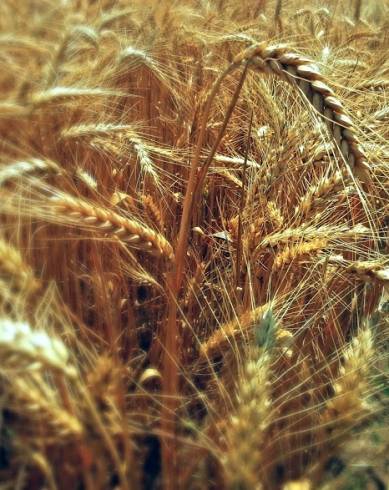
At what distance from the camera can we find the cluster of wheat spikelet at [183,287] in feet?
2.84

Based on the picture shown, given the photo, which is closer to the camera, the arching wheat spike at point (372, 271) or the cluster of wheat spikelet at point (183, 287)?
the cluster of wheat spikelet at point (183, 287)

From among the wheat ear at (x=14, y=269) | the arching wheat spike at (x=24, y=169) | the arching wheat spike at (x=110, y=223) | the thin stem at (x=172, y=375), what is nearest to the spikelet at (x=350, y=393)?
the thin stem at (x=172, y=375)

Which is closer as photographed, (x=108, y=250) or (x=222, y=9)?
(x=108, y=250)

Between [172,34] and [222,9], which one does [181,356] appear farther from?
[222,9]

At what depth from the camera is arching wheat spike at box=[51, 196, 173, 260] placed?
0.97 m

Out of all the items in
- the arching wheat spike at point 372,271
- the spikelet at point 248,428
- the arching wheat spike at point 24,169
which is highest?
the arching wheat spike at point 24,169

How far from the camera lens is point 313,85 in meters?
1.08

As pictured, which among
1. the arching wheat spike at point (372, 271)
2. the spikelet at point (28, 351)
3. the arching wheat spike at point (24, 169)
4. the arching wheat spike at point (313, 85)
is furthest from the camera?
the arching wheat spike at point (372, 271)

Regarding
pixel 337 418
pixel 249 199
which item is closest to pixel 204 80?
pixel 249 199

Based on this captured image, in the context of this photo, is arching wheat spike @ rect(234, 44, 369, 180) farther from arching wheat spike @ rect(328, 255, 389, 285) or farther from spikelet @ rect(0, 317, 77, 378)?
spikelet @ rect(0, 317, 77, 378)

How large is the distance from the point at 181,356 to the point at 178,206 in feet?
1.99

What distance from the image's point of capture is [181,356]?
1326 millimetres

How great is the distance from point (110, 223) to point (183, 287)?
445 mm

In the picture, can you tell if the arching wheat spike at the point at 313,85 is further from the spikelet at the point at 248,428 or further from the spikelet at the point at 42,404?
the spikelet at the point at 42,404
